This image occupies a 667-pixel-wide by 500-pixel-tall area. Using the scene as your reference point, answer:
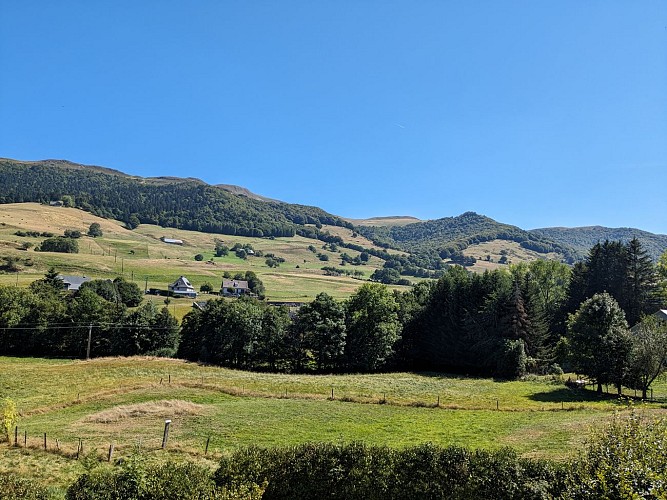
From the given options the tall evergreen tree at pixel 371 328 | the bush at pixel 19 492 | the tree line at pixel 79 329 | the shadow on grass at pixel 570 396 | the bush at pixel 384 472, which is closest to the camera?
the bush at pixel 19 492

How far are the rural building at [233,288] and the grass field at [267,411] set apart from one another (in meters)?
81.6

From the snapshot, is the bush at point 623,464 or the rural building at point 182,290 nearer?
the bush at point 623,464

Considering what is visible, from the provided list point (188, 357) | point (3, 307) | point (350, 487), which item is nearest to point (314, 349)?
point (188, 357)

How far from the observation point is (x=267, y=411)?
124ft

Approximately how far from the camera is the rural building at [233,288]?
14062 centimetres

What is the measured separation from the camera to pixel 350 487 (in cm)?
1736

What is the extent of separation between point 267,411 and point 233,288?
107 m

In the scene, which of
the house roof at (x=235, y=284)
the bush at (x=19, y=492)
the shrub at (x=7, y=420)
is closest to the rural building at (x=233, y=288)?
the house roof at (x=235, y=284)

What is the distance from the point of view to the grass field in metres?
27.4

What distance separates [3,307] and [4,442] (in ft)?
187

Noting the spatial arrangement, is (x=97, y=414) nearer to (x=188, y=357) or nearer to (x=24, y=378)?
(x=24, y=378)

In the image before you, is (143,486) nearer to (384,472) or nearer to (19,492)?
(19,492)

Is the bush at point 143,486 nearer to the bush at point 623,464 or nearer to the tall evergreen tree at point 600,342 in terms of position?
the bush at point 623,464

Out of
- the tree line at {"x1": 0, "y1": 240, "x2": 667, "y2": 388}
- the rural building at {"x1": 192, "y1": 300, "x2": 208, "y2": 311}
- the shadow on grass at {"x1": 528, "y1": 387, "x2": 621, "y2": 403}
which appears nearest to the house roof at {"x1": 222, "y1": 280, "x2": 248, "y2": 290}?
the rural building at {"x1": 192, "y1": 300, "x2": 208, "y2": 311}
